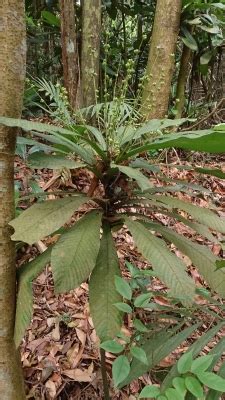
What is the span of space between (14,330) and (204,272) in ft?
Result: 1.78

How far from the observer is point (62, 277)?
3.37ft

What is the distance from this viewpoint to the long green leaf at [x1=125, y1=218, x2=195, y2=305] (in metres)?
1.04

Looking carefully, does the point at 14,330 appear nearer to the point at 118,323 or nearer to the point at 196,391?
the point at 118,323

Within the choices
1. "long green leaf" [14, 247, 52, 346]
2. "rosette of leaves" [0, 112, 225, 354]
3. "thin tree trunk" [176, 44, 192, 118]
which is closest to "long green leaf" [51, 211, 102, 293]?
"rosette of leaves" [0, 112, 225, 354]

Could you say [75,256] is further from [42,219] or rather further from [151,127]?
[151,127]

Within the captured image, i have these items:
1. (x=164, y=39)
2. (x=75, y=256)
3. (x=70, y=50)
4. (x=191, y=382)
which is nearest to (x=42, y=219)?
(x=75, y=256)

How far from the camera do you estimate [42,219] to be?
1124 mm

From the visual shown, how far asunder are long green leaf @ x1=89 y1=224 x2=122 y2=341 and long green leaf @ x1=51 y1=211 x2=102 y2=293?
8cm

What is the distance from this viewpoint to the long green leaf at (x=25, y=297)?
113 cm

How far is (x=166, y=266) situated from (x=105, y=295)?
173 millimetres

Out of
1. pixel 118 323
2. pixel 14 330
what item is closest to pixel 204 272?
pixel 118 323

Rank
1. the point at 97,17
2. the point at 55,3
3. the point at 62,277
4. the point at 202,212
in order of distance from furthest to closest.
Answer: the point at 55,3, the point at 97,17, the point at 202,212, the point at 62,277

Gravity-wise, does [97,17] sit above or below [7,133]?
above

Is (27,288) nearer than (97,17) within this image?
Yes
